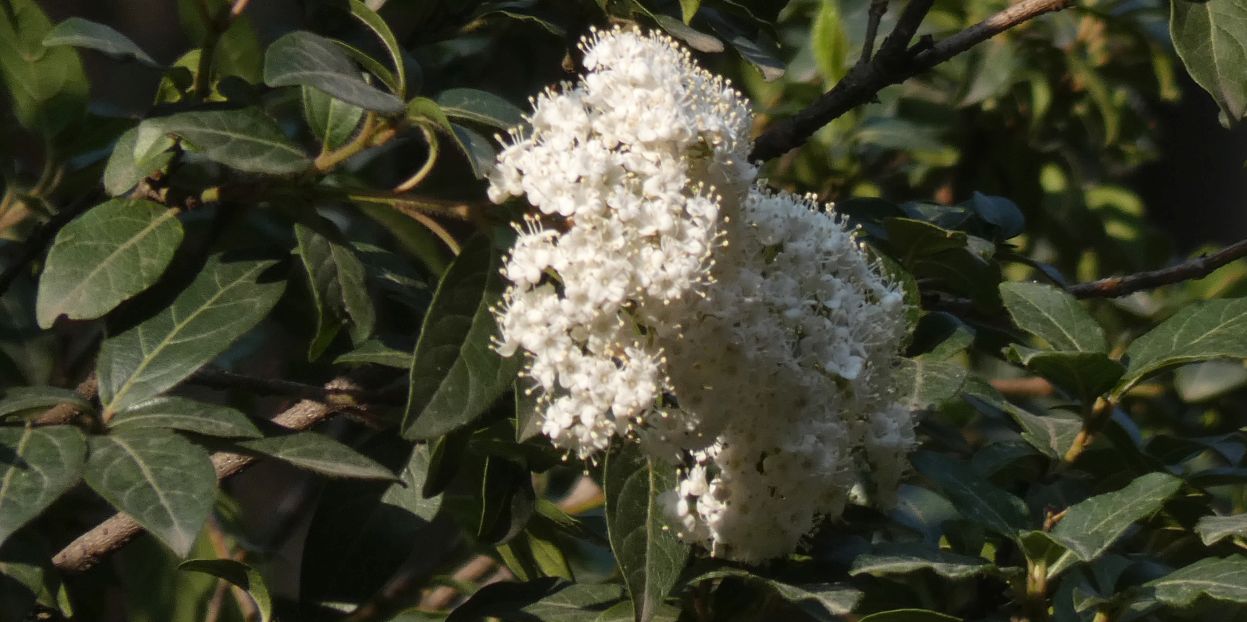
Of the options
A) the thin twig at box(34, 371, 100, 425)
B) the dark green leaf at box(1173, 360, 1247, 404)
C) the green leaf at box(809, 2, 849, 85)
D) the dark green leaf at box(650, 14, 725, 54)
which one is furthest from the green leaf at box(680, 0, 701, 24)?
the dark green leaf at box(1173, 360, 1247, 404)

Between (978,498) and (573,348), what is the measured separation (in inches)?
15.5

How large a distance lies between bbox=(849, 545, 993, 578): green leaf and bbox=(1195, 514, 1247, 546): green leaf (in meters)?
0.18

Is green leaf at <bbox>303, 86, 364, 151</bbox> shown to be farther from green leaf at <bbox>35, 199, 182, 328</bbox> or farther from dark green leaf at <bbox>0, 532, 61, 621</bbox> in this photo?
dark green leaf at <bbox>0, 532, 61, 621</bbox>

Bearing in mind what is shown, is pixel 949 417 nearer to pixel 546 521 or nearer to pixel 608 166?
pixel 546 521

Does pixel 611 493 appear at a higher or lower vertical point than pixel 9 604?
higher

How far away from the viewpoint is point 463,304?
988mm

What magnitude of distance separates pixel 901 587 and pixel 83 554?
0.71m

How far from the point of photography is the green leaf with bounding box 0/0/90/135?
1.21 metres

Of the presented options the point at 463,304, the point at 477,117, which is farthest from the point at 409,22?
the point at 463,304

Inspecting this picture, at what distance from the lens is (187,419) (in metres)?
0.96

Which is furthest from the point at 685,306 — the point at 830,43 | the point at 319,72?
the point at 830,43

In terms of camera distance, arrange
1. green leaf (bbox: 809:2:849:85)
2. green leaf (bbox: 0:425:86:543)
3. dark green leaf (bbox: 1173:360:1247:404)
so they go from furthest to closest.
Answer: dark green leaf (bbox: 1173:360:1247:404) → green leaf (bbox: 809:2:849:85) → green leaf (bbox: 0:425:86:543)

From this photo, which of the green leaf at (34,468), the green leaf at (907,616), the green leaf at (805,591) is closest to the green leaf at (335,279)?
the green leaf at (34,468)

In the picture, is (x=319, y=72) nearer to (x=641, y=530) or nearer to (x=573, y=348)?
(x=573, y=348)
